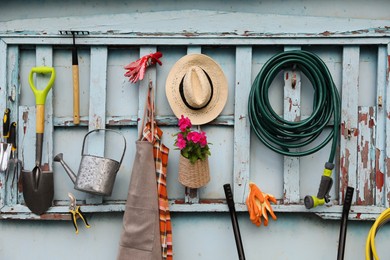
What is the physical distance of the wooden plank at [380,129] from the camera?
2851 mm

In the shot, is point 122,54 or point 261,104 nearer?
point 261,104

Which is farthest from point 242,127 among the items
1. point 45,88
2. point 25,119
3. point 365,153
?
point 25,119

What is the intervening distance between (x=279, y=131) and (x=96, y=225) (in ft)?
4.20

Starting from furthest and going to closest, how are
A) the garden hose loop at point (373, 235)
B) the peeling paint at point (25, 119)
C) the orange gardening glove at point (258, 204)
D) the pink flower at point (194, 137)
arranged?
1. the peeling paint at point (25, 119)
2. the orange gardening glove at point (258, 204)
3. the pink flower at point (194, 137)
4. the garden hose loop at point (373, 235)

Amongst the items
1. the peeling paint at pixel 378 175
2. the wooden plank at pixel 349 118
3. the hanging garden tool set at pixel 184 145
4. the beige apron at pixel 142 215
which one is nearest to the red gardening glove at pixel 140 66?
the hanging garden tool set at pixel 184 145

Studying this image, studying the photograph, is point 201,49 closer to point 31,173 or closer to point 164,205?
point 164,205

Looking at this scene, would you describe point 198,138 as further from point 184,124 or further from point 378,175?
point 378,175

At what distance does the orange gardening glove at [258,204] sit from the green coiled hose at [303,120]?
0.76ft

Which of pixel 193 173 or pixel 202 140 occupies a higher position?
pixel 202 140

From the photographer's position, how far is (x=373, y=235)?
261cm

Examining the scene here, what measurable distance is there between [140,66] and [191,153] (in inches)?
23.4

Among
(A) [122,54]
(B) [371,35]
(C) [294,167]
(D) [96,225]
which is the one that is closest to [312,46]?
(B) [371,35]

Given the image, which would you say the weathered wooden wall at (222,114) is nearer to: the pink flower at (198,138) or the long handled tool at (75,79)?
the long handled tool at (75,79)

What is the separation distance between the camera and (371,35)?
111 inches
